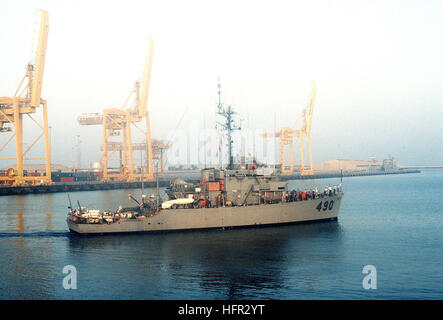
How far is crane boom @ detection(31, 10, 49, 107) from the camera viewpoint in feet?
220

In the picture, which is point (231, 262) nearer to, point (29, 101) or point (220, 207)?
point (220, 207)

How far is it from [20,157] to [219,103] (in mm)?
50420

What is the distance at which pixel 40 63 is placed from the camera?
6844cm

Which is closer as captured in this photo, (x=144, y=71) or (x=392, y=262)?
(x=392, y=262)

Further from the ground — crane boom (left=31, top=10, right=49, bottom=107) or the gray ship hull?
crane boom (left=31, top=10, right=49, bottom=107)

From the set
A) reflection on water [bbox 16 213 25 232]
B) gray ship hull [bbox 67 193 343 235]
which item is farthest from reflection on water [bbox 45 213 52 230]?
gray ship hull [bbox 67 193 343 235]

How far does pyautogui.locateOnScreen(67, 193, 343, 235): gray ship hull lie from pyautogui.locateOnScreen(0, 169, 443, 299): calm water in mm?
751

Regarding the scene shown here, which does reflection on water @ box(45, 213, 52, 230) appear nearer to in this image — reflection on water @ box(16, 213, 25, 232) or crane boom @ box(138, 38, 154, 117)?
reflection on water @ box(16, 213, 25, 232)

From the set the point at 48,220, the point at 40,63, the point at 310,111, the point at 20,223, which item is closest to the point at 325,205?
the point at 48,220
